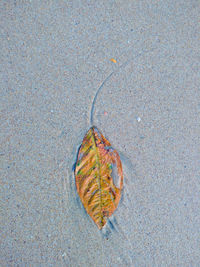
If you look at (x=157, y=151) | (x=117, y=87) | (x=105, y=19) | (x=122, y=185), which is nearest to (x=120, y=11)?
(x=105, y=19)

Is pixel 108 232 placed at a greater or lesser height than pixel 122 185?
lesser

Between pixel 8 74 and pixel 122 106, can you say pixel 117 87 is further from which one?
pixel 8 74

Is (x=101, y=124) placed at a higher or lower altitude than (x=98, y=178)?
higher
